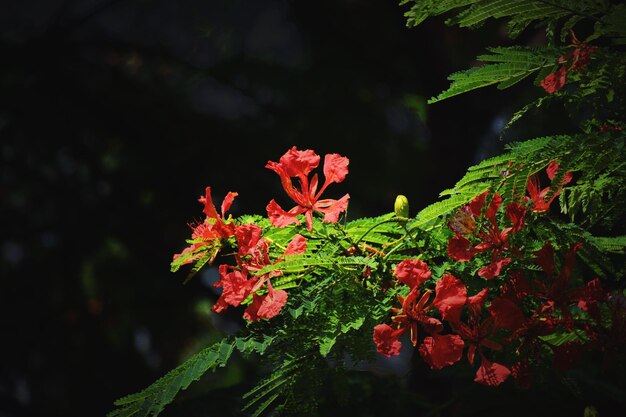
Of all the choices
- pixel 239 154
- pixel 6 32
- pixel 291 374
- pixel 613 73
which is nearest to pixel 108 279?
pixel 239 154

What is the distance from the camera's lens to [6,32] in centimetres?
442

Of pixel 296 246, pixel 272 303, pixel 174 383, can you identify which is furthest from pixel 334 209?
pixel 174 383

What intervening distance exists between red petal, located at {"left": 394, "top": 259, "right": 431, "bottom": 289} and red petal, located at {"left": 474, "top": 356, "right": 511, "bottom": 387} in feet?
0.58

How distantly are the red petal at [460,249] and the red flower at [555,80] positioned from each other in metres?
0.28

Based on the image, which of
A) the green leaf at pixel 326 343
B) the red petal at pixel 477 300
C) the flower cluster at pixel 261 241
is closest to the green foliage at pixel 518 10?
the flower cluster at pixel 261 241

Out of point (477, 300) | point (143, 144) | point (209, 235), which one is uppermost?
point (143, 144)

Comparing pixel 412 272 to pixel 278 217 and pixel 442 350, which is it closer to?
pixel 442 350

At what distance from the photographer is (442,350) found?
1.30m

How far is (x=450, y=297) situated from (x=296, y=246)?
0.28 m

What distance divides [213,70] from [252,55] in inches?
9.7

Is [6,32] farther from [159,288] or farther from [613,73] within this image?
[613,73]

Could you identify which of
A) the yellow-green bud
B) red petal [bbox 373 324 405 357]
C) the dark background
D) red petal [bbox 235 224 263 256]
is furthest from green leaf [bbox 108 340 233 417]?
the dark background

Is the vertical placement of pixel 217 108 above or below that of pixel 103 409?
above

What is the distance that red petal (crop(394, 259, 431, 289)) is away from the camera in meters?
1.26
